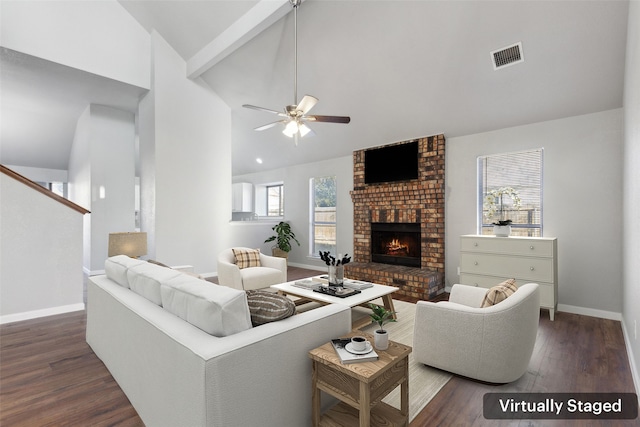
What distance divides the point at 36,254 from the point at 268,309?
3585 mm

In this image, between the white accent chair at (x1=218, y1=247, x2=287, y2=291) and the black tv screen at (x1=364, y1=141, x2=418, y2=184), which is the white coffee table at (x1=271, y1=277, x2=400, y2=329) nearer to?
the white accent chair at (x1=218, y1=247, x2=287, y2=291)

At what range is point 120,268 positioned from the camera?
2418mm

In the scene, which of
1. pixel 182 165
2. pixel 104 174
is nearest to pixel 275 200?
pixel 182 165

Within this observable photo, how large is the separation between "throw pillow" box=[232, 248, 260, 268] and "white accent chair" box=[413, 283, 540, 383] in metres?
2.93

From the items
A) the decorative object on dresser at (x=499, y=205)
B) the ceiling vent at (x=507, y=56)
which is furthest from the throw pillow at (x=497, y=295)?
the ceiling vent at (x=507, y=56)

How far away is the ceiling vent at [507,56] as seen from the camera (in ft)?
10.9

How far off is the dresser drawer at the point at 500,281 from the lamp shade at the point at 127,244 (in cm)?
417

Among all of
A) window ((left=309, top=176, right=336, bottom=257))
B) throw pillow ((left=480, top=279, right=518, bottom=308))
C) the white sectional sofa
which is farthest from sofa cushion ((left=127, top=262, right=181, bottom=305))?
window ((left=309, top=176, right=336, bottom=257))

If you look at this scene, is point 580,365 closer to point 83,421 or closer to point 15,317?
point 83,421

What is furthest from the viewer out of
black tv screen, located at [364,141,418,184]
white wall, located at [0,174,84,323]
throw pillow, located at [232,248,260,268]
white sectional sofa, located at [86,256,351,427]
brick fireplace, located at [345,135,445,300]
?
black tv screen, located at [364,141,418,184]

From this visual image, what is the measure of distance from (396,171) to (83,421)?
4.89 m

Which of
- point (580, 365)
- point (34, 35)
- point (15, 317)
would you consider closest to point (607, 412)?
point (580, 365)

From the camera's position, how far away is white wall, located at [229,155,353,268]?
6344 millimetres

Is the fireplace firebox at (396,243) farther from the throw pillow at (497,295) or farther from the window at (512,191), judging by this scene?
the throw pillow at (497,295)
